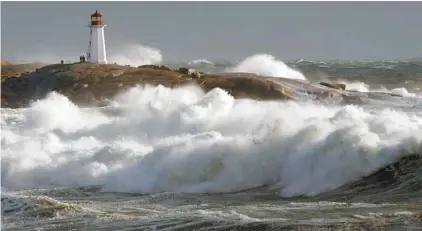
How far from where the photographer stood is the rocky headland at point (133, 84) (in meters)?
24.5

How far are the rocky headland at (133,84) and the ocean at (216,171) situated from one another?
91.5 inches

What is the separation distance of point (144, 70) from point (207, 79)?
2990mm

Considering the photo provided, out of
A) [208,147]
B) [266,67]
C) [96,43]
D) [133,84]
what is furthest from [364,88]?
[208,147]

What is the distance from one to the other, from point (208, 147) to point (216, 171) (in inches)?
39.4

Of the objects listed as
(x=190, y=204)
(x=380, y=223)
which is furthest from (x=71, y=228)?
(x=380, y=223)

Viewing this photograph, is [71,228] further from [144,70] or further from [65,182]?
[144,70]

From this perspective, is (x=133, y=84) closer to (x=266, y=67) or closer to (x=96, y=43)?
(x=96, y=43)

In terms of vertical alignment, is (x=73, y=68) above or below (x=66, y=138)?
above

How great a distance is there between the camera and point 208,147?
15.0m

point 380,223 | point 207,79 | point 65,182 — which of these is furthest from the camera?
point 207,79

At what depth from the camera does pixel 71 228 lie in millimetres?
9633

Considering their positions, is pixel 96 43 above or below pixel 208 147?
above

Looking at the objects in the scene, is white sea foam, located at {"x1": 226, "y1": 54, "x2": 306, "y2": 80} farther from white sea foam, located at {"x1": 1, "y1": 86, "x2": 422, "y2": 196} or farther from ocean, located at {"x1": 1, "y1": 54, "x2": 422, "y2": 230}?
ocean, located at {"x1": 1, "y1": 54, "x2": 422, "y2": 230}

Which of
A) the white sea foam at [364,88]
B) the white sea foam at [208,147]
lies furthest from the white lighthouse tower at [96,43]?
the white sea foam at [364,88]
